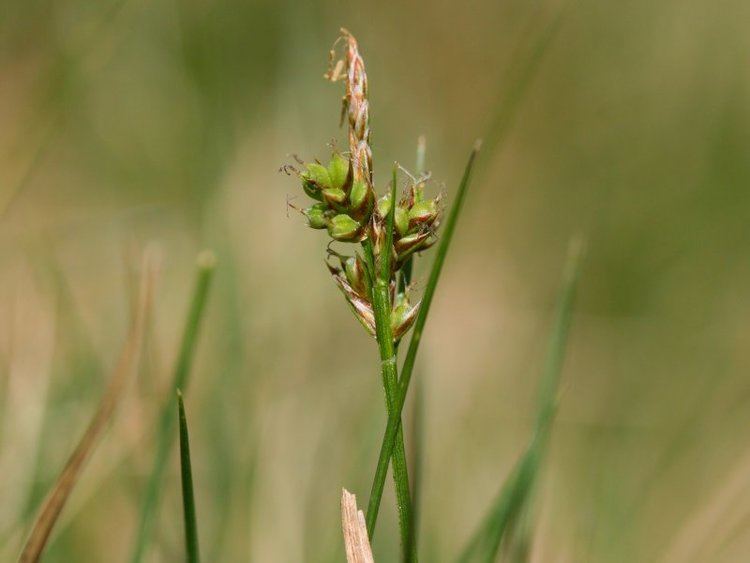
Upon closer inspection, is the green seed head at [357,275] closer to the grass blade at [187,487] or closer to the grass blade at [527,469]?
the grass blade at [187,487]

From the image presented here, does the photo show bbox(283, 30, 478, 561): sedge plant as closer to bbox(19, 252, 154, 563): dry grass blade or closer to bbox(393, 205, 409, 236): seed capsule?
bbox(393, 205, 409, 236): seed capsule

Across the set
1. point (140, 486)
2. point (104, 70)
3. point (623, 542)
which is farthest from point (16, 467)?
point (104, 70)

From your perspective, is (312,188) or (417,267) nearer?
(312,188)

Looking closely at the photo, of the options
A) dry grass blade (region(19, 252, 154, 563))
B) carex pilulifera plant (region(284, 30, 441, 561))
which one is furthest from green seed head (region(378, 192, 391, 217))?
dry grass blade (region(19, 252, 154, 563))

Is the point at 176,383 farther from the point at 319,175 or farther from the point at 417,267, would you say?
the point at 417,267

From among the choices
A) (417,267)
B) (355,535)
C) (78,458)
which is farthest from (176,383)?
(417,267)

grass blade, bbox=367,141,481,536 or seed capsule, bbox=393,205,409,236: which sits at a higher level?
seed capsule, bbox=393,205,409,236
